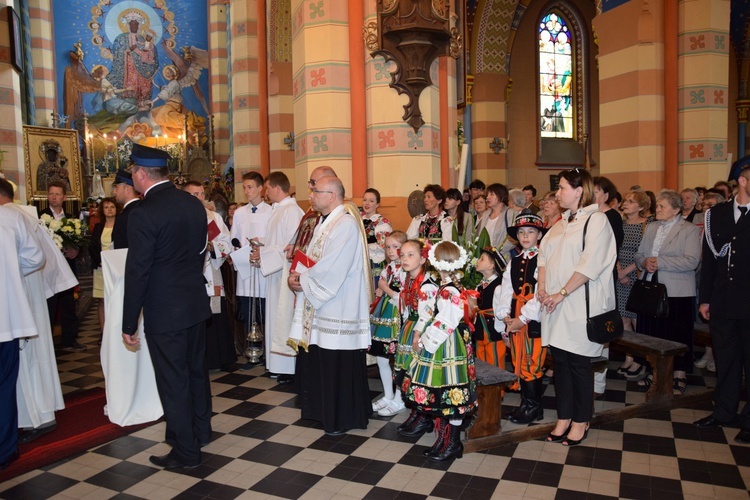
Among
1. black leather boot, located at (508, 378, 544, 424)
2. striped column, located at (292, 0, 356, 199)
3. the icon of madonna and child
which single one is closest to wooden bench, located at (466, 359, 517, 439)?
black leather boot, located at (508, 378, 544, 424)

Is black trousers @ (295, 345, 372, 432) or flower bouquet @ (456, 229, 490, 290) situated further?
flower bouquet @ (456, 229, 490, 290)

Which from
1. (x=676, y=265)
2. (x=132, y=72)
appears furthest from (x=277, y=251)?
(x=132, y=72)

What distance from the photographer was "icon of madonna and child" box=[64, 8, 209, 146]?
20.9 meters

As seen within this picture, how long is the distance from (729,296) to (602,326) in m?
1.12

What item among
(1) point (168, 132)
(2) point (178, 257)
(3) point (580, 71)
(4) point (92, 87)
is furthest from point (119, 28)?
(2) point (178, 257)

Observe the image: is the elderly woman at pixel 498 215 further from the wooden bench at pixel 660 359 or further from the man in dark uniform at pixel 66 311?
the man in dark uniform at pixel 66 311

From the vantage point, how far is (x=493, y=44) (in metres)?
15.6

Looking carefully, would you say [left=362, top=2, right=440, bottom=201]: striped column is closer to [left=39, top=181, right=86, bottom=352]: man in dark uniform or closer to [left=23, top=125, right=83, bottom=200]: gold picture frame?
[left=39, top=181, right=86, bottom=352]: man in dark uniform

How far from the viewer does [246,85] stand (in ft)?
42.2

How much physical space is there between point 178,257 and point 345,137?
13.1ft

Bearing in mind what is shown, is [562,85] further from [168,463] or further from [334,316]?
[168,463]

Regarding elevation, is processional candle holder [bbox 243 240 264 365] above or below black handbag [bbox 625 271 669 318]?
below

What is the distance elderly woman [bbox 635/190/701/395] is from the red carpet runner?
4.63 metres

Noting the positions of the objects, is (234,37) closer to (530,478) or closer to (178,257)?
(178,257)
